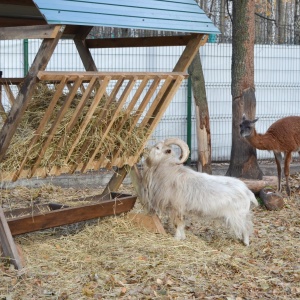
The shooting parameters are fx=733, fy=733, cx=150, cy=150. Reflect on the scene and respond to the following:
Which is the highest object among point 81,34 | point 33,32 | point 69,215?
point 81,34

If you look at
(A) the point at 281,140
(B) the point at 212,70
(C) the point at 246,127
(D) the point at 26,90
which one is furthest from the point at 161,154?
(B) the point at 212,70

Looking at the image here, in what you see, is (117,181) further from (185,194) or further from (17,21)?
(17,21)

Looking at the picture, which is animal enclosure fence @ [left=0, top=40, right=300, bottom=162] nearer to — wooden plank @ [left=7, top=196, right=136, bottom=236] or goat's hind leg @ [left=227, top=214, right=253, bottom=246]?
wooden plank @ [left=7, top=196, right=136, bottom=236]

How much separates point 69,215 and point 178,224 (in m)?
1.28

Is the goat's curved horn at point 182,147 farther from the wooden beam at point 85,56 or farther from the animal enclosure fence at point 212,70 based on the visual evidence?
the animal enclosure fence at point 212,70

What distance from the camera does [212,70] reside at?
14016 millimetres

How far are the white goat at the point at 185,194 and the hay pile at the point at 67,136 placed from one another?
0.40m

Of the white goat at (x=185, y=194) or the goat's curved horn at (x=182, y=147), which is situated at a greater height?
the goat's curved horn at (x=182, y=147)

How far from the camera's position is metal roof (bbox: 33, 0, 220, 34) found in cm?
667

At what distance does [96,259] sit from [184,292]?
1.13 meters

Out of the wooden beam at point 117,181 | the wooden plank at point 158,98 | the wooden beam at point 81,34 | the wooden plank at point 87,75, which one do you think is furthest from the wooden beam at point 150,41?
the wooden beam at point 117,181

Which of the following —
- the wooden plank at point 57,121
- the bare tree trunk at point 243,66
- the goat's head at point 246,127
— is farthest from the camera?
the bare tree trunk at point 243,66

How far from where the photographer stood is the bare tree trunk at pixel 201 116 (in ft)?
40.9

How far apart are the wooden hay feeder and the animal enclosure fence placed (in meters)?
3.89
